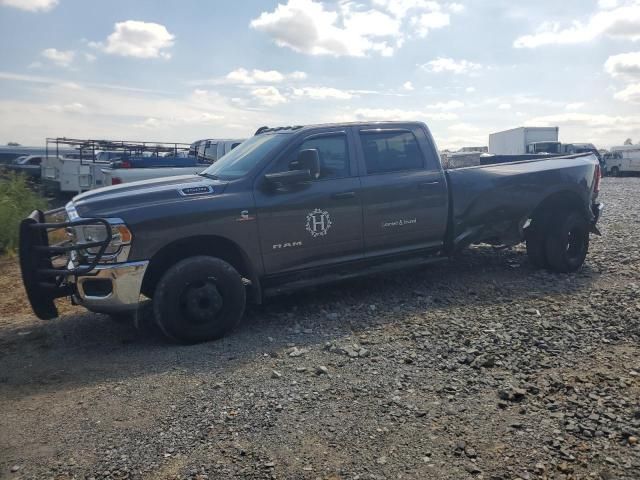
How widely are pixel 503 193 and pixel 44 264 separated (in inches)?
197

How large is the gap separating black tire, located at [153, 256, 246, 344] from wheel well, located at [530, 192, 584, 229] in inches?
165

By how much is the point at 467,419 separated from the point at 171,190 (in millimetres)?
3200

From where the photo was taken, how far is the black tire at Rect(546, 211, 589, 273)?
724cm

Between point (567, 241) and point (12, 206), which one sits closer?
point (567, 241)

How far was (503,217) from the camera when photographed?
7.02m

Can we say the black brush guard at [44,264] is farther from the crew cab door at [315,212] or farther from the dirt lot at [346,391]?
the crew cab door at [315,212]

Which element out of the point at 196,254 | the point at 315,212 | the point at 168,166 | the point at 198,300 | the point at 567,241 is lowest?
the point at 198,300

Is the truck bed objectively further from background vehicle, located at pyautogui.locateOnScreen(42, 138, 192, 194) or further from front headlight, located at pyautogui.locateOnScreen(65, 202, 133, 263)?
background vehicle, located at pyautogui.locateOnScreen(42, 138, 192, 194)

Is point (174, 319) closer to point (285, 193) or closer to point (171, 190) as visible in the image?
point (171, 190)

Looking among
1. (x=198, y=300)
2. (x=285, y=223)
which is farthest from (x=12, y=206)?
(x=285, y=223)

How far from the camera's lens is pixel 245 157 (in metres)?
6.04

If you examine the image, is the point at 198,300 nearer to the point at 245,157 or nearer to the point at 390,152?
the point at 245,157

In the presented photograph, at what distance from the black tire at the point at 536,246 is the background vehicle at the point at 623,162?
3753 cm

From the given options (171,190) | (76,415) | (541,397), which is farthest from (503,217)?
(76,415)
